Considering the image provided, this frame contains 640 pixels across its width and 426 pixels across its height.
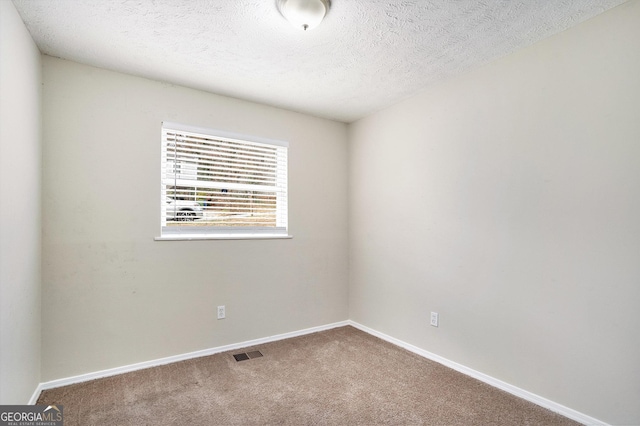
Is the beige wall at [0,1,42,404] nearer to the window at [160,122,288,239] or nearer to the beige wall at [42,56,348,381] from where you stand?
the beige wall at [42,56,348,381]

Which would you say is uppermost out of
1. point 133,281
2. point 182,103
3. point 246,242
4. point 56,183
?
point 182,103

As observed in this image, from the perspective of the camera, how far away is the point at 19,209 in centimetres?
193

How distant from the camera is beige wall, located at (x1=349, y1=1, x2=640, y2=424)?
1.89m

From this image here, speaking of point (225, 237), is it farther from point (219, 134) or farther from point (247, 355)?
point (247, 355)

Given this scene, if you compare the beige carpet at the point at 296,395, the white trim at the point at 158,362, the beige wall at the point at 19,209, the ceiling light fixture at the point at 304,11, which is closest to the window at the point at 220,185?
the beige wall at the point at 19,209

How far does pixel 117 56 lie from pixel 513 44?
289cm

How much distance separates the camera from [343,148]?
4.04m

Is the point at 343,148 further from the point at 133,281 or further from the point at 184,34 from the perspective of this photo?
the point at 133,281

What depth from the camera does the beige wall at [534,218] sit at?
74.5 inches

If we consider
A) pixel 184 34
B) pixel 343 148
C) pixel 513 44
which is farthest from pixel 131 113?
pixel 513 44

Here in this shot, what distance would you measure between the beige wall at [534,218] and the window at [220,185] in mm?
1309

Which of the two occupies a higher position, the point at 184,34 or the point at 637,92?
the point at 184,34

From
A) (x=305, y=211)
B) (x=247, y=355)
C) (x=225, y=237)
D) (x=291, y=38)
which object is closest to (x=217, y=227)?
(x=225, y=237)

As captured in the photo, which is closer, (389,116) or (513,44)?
(513,44)
